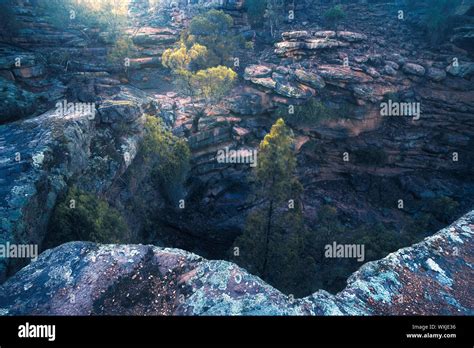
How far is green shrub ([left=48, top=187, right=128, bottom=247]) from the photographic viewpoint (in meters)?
12.5

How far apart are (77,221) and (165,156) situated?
35.3ft

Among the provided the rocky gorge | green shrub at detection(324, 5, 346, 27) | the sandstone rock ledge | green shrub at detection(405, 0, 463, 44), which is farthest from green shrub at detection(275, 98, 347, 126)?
Result: the sandstone rock ledge

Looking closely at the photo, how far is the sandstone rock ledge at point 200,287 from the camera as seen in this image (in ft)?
23.6

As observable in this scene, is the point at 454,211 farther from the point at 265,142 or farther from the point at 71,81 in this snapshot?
the point at 71,81

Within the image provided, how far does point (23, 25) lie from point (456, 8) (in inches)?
2215

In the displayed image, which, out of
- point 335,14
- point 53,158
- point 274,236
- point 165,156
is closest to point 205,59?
point 165,156

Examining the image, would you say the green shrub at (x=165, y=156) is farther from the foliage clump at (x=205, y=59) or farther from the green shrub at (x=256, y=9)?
the green shrub at (x=256, y=9)

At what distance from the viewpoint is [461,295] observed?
761cm

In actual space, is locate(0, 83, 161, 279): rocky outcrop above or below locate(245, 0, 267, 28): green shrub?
below

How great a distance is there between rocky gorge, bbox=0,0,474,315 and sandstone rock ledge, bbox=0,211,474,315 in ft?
0.15

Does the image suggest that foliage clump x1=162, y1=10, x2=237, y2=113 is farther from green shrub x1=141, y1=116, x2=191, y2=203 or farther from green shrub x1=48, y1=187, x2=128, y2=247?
green shrub x1=48, y1=187, x2=128, y2=247

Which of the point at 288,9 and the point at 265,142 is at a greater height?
the point at 288,9

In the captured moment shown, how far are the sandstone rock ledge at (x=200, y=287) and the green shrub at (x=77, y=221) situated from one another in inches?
140
